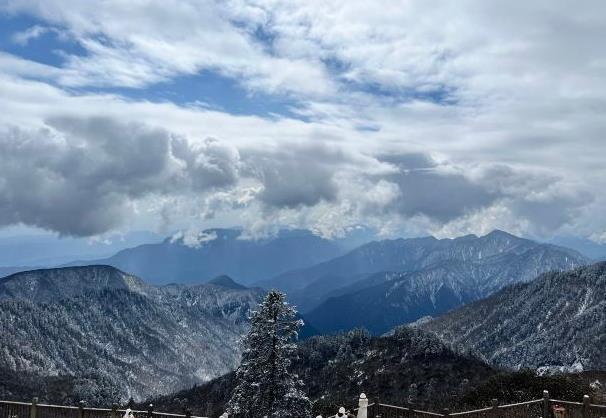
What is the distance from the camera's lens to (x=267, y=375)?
45.3 metres

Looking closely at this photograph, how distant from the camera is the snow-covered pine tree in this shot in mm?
44625

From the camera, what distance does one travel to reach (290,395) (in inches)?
1743

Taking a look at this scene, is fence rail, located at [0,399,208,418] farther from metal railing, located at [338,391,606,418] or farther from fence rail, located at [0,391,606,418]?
metal railing, located at [338,391,606,418]

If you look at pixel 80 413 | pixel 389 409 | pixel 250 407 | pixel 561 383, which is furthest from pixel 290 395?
pixel 561 383

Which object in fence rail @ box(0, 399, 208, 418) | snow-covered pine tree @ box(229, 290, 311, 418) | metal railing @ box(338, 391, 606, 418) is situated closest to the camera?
metal railing @ box(338, 391, 606, 418)

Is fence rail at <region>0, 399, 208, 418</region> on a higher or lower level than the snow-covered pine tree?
lower

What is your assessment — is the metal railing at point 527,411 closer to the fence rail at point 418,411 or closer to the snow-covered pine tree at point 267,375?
the fence rail at point 418,411

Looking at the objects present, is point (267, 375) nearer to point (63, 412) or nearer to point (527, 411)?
point (63, 412)

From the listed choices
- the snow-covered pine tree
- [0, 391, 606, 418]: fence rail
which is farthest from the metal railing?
the snow-covered pine tree

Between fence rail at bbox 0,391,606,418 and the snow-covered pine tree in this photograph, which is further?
the snow-covered pine tree

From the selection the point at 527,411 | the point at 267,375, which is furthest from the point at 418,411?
the point at 267,375

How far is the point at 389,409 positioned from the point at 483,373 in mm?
134165

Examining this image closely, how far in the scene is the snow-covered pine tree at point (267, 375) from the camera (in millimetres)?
44625

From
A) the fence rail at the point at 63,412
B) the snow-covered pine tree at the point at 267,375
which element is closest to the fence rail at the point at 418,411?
the fence rail at the point at 63,412
